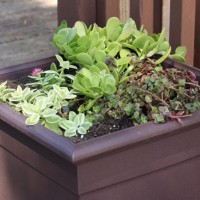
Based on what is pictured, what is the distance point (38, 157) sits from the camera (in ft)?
6.10

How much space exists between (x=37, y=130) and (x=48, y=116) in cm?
11

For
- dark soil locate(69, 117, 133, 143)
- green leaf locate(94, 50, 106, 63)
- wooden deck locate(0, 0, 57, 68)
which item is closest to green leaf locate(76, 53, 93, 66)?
green leaf locate(94, 50, 106, 63)

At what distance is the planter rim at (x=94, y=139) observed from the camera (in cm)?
168

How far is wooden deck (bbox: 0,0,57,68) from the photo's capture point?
448 cm

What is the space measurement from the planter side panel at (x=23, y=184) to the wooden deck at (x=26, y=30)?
2.28 metres

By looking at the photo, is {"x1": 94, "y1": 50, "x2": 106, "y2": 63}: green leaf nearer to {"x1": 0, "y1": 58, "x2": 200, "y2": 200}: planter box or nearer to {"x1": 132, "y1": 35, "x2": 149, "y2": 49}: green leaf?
{"x1": 132, "y1": 35, "x2": 149, "y2": 49}: green leaf

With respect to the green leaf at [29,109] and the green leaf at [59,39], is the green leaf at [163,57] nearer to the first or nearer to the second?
the green leaf at [59,39]

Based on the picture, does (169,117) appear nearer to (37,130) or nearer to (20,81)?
(37,130)

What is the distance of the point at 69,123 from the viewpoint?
1875mm

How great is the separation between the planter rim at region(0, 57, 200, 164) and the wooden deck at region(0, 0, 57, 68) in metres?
2.51

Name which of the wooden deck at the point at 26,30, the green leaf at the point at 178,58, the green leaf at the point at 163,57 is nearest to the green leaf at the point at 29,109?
the green leaf at the point at 163,57

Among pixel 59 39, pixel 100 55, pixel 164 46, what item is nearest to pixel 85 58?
pixel 100 55

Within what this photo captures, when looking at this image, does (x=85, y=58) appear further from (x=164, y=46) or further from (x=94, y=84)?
(x=164, y=46)

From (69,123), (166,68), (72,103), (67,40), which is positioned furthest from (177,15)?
(69,123)
